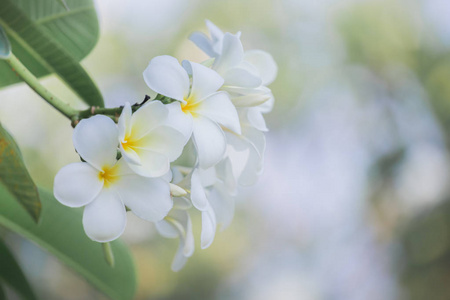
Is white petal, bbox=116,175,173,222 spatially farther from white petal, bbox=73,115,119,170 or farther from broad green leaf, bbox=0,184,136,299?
broad green leaf, bbox=0,184,136,299

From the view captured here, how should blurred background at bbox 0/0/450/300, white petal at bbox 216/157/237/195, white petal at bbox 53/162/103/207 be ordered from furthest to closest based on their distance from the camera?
blurred background at bbox 0/0/450/300, white petal at bbox 216/157/237/195, white petal at bbox 53/162/103/207

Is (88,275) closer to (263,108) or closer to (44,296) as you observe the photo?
(263,108)

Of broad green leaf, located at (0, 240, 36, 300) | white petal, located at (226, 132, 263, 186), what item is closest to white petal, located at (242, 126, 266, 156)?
white petal, located at (226, 132, 263, 186)

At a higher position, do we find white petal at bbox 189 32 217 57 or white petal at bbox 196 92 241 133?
white petal at bbox 189 32 217 57

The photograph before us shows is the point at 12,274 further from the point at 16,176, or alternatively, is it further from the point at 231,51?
the point at 231,51

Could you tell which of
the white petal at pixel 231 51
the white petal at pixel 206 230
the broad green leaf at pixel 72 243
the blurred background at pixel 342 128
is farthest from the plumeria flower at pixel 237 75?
the blurred background at pixel 342 128

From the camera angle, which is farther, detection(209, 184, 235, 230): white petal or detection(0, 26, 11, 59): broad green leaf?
detection(209, 184, 235, 230): white petal

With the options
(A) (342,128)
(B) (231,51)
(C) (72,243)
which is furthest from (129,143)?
(A) (342,128)

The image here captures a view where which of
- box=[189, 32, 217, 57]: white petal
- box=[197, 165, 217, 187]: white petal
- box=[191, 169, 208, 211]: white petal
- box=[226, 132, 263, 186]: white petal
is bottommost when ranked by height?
box=[191, 169, 208, 211]: white petal

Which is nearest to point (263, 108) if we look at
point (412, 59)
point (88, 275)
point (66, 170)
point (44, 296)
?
point (66, 170)
